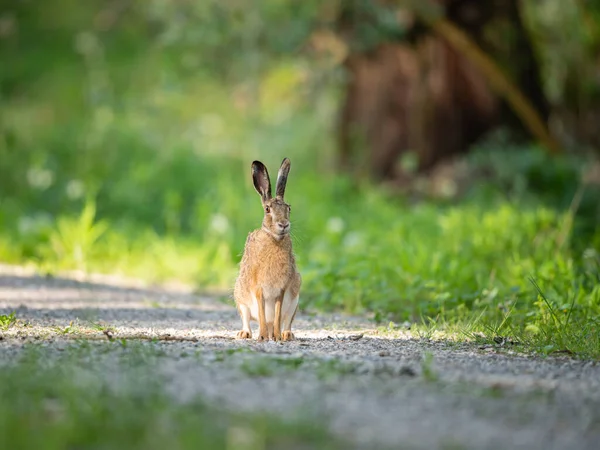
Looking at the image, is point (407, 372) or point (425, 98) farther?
point (425, 98)

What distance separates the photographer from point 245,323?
620cm

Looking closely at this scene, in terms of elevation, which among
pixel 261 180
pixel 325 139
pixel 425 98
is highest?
pixel 425 98

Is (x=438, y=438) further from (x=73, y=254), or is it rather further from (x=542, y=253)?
(x=73, y=254)

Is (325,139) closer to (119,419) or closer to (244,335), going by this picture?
(244,335)

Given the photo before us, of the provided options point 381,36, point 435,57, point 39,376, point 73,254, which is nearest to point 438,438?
point 39,376

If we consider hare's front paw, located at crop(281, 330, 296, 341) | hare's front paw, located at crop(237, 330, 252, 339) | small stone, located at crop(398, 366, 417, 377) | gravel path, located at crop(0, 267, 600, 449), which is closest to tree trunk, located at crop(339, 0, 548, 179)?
gravel path, located at crop(0, 267, 600, 449)

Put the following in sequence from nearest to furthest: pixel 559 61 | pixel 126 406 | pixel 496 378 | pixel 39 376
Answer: pixel 126 406 < pixel 39 376 < pixel 496 378 < pixel 559 61

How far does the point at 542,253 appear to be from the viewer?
363 inches

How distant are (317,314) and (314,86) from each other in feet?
22.4

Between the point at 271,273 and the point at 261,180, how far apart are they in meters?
0.60

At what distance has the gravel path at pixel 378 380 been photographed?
12.3 ft

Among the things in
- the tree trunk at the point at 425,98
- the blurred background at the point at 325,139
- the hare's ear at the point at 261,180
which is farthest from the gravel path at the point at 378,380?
the tree trunk at the point at 425,98

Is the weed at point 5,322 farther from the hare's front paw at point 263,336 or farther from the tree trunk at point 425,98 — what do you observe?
the tree trunk at point 425,98

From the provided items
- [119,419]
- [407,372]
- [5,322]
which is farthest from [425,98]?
[119,419]
